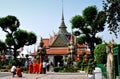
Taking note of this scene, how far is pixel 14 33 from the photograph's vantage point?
6831 centimetres

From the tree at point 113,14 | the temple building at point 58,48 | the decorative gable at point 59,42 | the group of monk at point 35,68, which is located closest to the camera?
the tree at point 113,14

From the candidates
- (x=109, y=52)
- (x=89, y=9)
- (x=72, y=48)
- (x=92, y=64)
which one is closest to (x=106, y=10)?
(x=92, y=64)

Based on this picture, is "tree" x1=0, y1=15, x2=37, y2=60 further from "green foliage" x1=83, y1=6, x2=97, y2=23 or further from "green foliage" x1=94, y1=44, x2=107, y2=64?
"green foliage" x1=94, y1=44, x2=107, y2=64

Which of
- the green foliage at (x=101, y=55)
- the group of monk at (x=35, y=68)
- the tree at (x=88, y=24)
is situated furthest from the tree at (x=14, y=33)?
the green foliage at (x=101, y=55)

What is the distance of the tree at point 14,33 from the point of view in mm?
67287

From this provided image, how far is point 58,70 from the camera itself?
51.4 metres

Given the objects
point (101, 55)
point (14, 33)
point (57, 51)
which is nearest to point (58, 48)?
point (57, 51)

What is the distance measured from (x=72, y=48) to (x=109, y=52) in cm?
4217

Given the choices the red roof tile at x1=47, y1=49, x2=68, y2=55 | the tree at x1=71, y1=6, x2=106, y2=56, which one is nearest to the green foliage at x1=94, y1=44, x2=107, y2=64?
the tree at x1=71, y1=6, x2=106, y2=56

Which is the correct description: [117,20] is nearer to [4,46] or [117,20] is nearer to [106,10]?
[106,10]

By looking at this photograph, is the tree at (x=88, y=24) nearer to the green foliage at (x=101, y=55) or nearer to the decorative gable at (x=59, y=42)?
the decorative gable at (x=59, y=42)

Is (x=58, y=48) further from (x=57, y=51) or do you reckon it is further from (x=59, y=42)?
(x=57, y=51)

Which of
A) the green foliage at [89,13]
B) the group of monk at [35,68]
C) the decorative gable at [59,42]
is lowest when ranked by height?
the group of monk at [35,68]

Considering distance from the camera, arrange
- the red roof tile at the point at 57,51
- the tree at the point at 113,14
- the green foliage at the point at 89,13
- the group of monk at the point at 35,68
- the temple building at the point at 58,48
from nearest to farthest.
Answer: the tree at the point at 113,14 < the group of monk at the point at 35,68 < the green foliage at the point at 89,13 < the red roof tile at the point at 57,51 < the temple building at the point at 58,48
